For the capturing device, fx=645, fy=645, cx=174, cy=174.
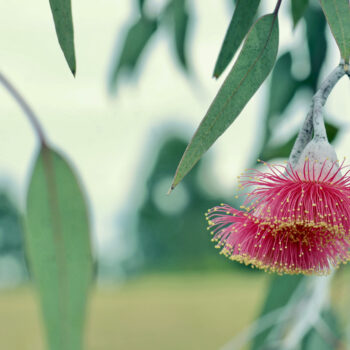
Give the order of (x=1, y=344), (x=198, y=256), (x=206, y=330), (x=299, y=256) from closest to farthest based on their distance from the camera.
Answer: (x=299, y=256)
(x=1, y=344)
(x=206, y=330)
(x=198, y=256)

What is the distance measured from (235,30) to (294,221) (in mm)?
182

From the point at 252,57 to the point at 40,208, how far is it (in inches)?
9.1

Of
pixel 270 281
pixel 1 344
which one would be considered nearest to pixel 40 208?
pixel 270 281

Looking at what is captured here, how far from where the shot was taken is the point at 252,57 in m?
0.49

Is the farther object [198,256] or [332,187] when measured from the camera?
[198,256]

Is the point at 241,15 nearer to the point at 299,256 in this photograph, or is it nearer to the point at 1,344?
the point at 299,256

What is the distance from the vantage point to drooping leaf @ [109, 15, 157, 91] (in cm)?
122

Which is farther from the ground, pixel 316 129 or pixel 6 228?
pixel 6 228

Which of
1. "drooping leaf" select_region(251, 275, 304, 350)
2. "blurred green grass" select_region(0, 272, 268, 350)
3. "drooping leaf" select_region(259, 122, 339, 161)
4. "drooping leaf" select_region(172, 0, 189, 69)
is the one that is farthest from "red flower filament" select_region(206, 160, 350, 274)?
"blurred green grass" select_region(0, 272, 268, 350)

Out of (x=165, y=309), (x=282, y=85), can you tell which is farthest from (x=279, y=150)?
(x=165, y=309)

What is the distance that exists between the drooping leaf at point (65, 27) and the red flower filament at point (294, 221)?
190mm

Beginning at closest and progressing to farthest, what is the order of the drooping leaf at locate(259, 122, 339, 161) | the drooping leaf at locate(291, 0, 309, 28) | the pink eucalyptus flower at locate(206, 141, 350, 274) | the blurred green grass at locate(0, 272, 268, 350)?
the pink eucalyptus flower at locate(206, 141, 350, 274) → the drooping leaf at locate(291, 0, 309, 28) → the drooping leaf at locate(259, 122, 339, 161) → the blurred green grass at locate(0, 272, 268, 350)

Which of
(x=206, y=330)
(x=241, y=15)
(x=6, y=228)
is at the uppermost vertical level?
(x=6, y=228)

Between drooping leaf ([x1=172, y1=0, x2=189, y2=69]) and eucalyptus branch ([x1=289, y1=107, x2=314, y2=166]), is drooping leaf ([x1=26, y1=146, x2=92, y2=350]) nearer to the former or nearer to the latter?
eucalyptus branch ([x1=289, y1=107, x2=314, y2=166])
